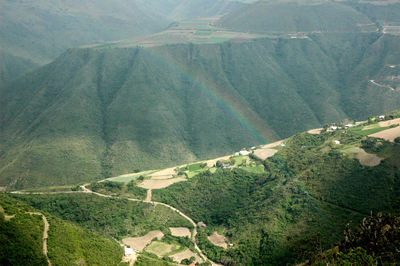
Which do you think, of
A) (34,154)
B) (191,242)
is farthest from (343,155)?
(34,154)

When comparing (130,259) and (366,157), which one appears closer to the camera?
(130,259)

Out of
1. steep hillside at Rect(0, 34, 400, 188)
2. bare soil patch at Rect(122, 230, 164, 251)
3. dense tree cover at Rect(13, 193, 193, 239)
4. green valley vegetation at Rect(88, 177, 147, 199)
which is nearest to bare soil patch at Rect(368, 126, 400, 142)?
dense tree cover at Rect(13, 193, 193, 239)

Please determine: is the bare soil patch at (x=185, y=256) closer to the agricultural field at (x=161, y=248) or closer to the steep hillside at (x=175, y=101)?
the agricultural field at (x=161, y=248)

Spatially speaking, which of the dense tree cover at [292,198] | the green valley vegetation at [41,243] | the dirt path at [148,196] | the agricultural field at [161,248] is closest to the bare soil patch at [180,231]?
the dense tree cover at [292,198]

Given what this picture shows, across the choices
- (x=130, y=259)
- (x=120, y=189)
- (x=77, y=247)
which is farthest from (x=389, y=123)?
(x=77, y=247)

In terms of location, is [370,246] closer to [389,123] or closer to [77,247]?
[77,247]

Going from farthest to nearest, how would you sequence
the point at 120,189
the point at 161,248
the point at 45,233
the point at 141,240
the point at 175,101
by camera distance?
the point at 175,101 → the point at 120,189 → the point at 141,240 → the point at 161,248 → the point at 45,233
